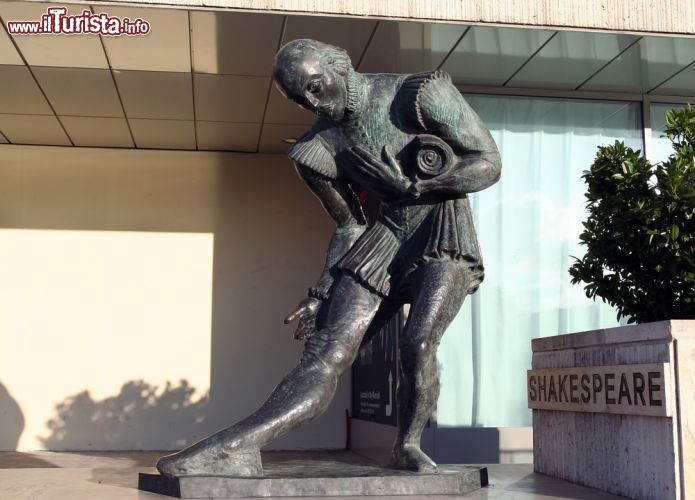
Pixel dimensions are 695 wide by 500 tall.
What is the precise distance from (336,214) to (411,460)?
3.15 ft

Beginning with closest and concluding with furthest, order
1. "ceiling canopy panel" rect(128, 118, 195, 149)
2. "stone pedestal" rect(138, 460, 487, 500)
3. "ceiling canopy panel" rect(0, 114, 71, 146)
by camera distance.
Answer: "stone pedestal" rect(138, 460, 487, 500) → "ceiling canopy panel" rect(0, 114, 71, 146) → "ceiling canopy panel" rect(128, 118, 195, 149)

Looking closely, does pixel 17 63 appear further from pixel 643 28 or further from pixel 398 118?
pixel 398 118

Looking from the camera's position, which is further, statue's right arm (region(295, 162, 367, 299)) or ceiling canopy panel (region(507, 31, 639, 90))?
ceiling canopy panel (region(507, 31, 639, 90))

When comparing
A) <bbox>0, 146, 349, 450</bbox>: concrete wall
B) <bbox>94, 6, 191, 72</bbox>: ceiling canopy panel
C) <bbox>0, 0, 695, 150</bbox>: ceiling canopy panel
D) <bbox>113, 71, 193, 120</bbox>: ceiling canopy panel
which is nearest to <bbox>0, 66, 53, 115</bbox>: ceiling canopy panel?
<bbox>0, 0, 695, 150</bbox>: ceiling canopy panel

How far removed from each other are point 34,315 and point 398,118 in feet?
26.5

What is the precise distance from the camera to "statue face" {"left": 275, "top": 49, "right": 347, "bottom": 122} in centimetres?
317

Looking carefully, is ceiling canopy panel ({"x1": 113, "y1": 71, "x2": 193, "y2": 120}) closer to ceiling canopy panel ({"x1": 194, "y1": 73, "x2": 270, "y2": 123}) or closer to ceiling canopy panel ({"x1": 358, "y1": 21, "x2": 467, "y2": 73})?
ceiling canopy panel ({"x1": 194, "y1": 73, "x2": 270, "y2": 123})

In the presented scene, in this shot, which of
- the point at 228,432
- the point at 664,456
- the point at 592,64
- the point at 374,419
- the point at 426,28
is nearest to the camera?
the point at 228,432

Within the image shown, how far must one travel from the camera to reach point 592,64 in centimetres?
781

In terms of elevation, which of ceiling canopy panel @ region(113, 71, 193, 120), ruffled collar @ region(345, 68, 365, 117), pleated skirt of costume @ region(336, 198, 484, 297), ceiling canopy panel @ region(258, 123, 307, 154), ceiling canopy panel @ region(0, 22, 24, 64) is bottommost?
pleated skirt of costume @ region(336, 198, 484, 297)

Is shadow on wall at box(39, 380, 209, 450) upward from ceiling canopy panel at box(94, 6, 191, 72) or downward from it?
downward

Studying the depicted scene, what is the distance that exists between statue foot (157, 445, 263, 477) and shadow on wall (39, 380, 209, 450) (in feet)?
25.3

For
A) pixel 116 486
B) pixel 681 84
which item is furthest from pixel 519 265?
pixel 116 486

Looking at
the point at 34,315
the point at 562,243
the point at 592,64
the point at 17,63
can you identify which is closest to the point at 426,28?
the point at 592,64
